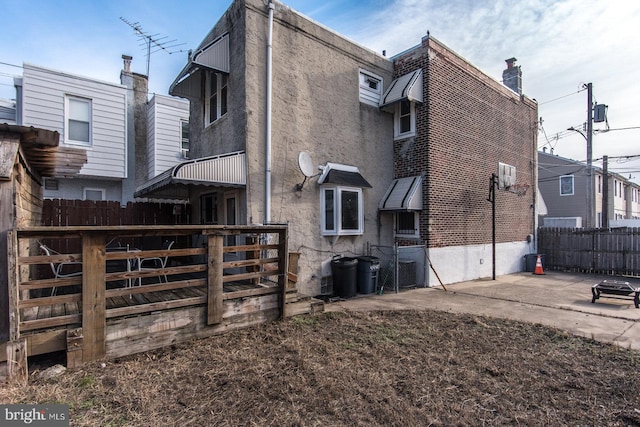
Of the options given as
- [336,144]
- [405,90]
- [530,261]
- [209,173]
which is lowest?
[530,261]

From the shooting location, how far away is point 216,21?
28.7ft

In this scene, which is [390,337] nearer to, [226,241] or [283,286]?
[283,286]

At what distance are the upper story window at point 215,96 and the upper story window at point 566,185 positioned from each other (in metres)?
25.2

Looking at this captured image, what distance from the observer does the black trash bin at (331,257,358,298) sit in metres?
8.34

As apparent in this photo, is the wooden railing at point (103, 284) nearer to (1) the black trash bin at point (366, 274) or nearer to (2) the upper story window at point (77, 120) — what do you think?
(1) the black trash bin at point (366, 274)

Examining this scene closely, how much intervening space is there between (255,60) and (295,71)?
1.08 m

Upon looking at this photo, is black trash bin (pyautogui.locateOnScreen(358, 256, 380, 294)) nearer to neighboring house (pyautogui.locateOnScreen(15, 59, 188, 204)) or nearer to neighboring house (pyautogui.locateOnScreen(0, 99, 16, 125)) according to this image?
neighboring house (pyautogui.locateOnScreen(15, 59, 188, 204))

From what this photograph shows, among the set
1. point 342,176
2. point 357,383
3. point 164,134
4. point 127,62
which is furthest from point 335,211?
point 127,62

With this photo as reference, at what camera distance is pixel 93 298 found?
161 inches

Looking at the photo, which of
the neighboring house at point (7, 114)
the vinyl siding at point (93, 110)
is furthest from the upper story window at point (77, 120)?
the neighboring house at point (7, 114)

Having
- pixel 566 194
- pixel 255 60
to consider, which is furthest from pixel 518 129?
pixel 566 194

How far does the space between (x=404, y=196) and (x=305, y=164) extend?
3255 millimetres

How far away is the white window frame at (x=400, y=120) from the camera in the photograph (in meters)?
10.0

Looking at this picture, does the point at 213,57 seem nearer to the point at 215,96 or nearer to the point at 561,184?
the point at 215,96
